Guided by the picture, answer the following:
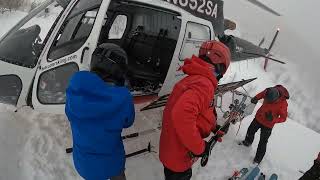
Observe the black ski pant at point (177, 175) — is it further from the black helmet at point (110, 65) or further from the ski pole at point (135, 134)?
the ski pole at point (135, 134)

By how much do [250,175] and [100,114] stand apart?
323 cm

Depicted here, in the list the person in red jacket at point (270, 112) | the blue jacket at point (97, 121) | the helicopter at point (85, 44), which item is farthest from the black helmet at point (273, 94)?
the blue jacket at point (97, 121)

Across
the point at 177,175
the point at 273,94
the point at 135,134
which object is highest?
the point at 273,94

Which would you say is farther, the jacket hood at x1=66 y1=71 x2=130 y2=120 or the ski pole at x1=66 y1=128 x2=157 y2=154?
the ski pole at x1=66 y1=128 x2=157 y2=154

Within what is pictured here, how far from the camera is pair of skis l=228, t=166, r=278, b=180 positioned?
5.43 meters

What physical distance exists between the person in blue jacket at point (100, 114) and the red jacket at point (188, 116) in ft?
1.39

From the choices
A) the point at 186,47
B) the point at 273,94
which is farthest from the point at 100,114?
the point at 273,94

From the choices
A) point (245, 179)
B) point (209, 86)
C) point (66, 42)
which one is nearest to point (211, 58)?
point (209, 86)

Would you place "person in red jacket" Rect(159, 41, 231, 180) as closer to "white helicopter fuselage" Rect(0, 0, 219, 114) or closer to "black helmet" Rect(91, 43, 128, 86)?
"black helmet" Rect(91, 43, 128, 86)

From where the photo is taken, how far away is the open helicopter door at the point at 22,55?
461cm

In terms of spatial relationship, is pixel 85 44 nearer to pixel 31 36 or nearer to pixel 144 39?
pixel 31 36

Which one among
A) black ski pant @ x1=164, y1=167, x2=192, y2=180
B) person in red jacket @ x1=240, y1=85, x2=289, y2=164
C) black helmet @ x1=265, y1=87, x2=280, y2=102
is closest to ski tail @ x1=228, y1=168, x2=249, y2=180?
person in red jacket @ x1=240, y1=85, x2=289, y2=164

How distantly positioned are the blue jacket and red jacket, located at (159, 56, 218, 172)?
423 mm

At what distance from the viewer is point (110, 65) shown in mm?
3211
